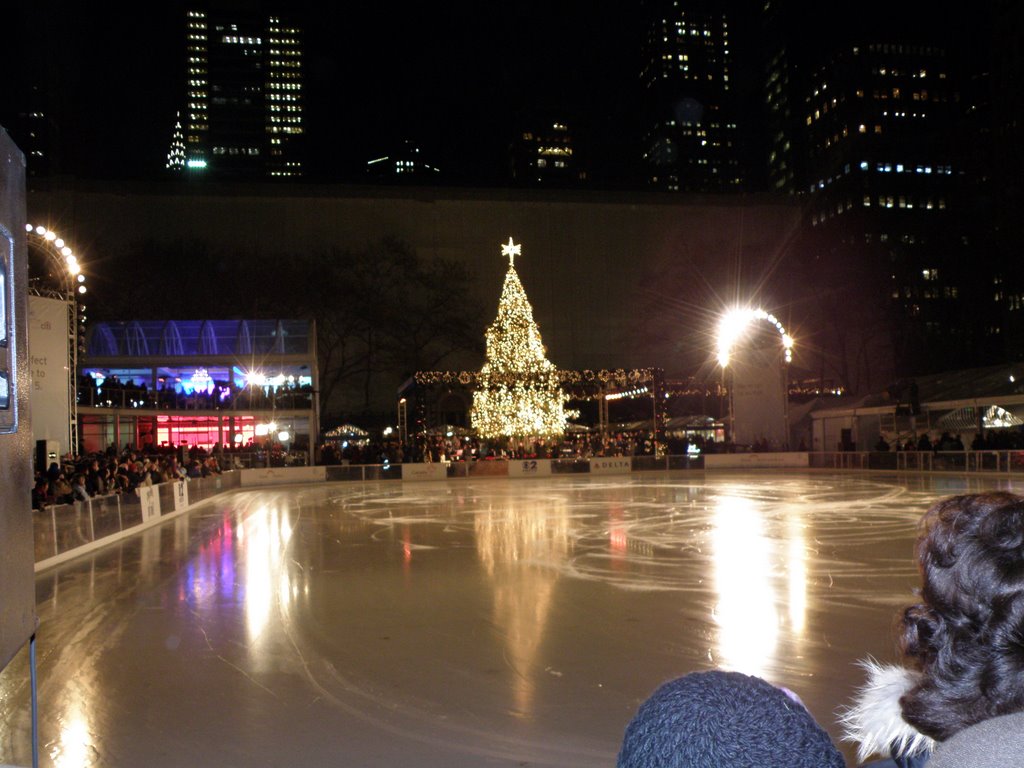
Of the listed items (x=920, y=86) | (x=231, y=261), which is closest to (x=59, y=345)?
(x=231, y=261)

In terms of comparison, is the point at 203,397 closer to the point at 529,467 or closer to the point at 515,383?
the point at 515,383

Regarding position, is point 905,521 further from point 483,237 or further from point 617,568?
point 483,237

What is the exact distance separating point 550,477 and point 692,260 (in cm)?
3027

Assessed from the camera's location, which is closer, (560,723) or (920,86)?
(560,723)

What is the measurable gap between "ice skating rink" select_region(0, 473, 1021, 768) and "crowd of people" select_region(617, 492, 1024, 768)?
151 inches

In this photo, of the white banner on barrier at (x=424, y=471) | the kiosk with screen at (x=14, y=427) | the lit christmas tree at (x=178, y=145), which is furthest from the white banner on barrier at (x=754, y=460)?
the lit christmas tree at (x=178, y=145)

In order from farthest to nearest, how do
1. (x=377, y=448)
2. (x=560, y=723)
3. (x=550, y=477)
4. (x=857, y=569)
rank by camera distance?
(x=377, y=448) → (x=550, y=477) → (x=857, y=569) → (x=560, y=723)

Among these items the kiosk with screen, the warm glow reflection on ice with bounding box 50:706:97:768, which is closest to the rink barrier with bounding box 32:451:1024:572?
the warm glow reflection on ice with bounding box 50:706:97:768

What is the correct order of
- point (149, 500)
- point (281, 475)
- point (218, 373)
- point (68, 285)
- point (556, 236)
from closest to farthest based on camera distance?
point (68, 285) < point (149, 500) < point (281, 475) < point (218, 373) < point (556, 236)

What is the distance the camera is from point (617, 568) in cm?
1283

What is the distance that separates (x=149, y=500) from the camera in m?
21.3

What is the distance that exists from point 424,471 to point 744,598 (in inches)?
1127

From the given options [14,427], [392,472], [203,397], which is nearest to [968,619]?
[14,427]

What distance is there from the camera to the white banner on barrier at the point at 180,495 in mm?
24203
